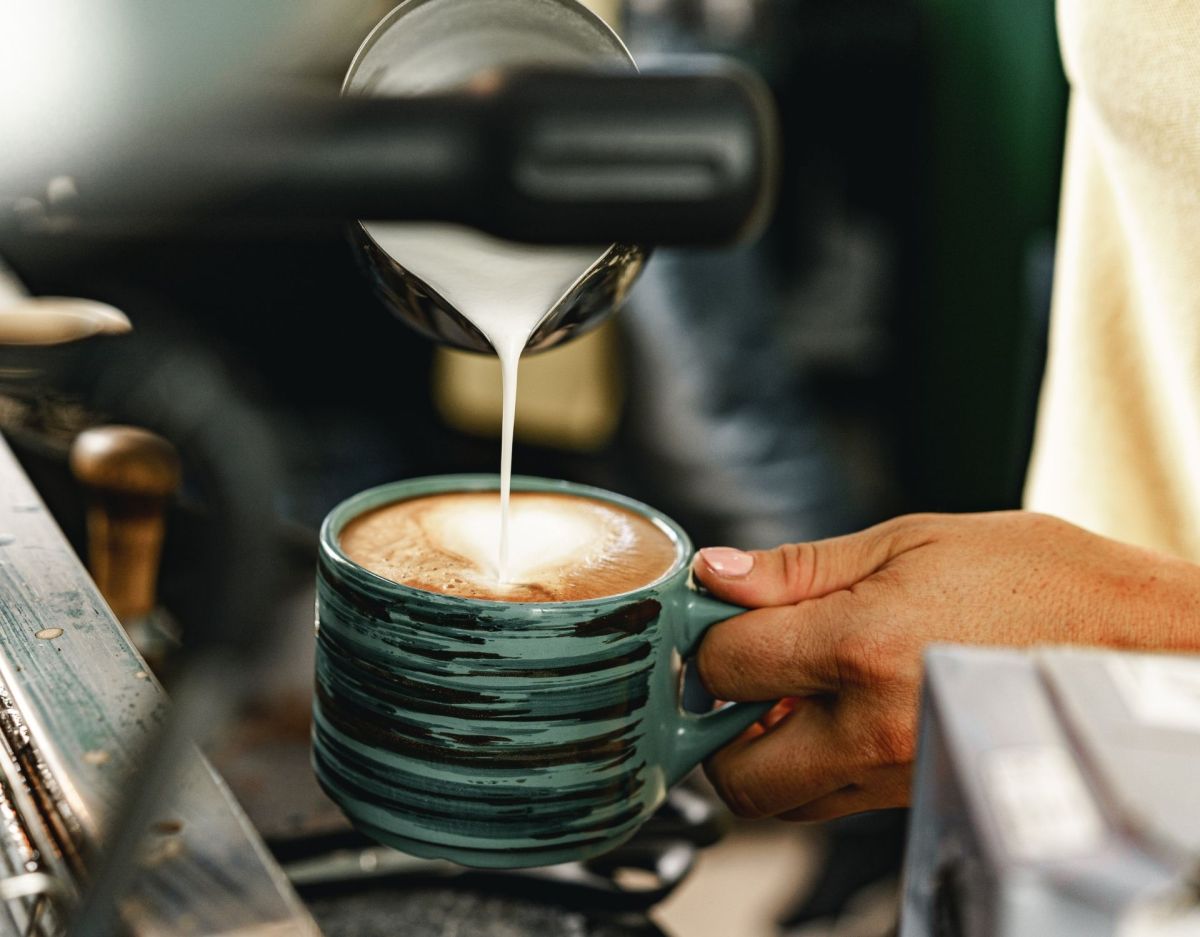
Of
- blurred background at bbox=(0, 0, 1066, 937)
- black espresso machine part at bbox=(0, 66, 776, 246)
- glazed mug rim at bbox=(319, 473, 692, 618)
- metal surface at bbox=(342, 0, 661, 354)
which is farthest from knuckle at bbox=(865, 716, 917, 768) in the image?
blurred background at bbox=(0, 0, 1066, 937)

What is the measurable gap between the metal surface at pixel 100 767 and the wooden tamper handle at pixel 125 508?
116 millimetres

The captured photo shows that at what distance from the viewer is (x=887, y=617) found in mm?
521

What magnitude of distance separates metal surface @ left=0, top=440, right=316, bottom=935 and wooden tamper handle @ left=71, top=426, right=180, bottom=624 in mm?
116

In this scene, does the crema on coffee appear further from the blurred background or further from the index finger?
the blurred background

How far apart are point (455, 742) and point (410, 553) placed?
4.2 inches

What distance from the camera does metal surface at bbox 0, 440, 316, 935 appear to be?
0.37 m

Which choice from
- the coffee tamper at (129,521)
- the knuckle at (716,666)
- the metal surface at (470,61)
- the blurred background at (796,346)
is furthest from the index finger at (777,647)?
the blurred background at (796,346)

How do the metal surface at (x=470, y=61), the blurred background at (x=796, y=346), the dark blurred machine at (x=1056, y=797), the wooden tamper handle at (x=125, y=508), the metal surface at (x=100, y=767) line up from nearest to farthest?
the dark blurred machine at (x=1056, y=797) → the metal surface at (x=100, y=767) → the metal surface at (x=470, y=61) → the wooden tamper handle at (x=125, y=508) → the blurred background at (x=796, y=346)

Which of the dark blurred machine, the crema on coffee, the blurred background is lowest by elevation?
the blurred background

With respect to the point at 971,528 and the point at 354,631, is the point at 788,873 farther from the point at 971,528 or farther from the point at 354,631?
the point at 354,631

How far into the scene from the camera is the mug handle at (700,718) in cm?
53

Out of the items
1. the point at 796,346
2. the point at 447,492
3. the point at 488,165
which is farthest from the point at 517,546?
the point at 796,346

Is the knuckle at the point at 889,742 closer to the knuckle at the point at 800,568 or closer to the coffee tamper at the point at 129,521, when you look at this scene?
the knuckle at the point at 800,568

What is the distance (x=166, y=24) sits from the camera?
214mm
